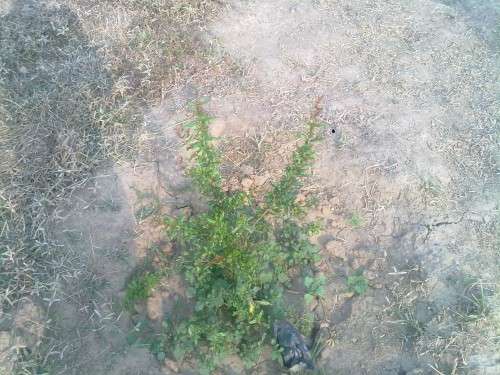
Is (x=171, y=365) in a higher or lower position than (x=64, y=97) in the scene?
lower

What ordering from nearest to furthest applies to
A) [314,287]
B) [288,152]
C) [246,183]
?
1. [314,287]
2. [246,183]
3. [288,152]

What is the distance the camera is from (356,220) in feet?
10.9

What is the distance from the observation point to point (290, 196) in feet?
9.55

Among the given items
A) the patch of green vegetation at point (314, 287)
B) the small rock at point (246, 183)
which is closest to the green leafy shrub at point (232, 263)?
the patch of green vegetation at point (314, 287)

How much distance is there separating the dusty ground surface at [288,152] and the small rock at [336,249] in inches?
0.6

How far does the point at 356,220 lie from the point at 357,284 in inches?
18.3

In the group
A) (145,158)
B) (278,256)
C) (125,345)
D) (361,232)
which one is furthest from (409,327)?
(145,158)

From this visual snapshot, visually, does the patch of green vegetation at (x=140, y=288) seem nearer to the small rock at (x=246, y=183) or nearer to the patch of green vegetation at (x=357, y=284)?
the small rock at (x=246, y=183)

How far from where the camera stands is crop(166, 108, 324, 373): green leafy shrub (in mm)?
2660

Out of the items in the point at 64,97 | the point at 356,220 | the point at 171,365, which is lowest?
the point at 171,365

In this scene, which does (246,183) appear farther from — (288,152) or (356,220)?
(356,220)

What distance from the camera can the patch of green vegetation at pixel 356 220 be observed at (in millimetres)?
3309

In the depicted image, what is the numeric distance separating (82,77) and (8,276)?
5.23ft

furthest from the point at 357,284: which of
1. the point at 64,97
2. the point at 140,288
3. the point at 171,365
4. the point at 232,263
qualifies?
the point at 64,97
